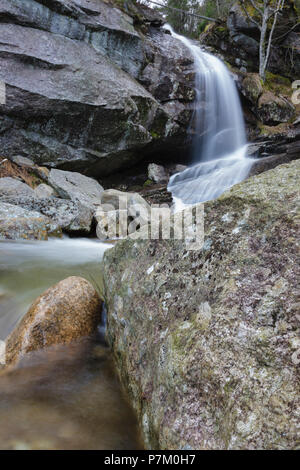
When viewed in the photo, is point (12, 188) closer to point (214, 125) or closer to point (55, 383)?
point (55, 383)

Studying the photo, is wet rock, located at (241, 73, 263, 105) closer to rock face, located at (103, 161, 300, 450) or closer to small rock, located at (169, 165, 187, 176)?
small rock, located at (169, 165, 187, 176)

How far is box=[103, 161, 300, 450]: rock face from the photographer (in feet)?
4.11

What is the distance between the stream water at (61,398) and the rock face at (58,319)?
10 cm

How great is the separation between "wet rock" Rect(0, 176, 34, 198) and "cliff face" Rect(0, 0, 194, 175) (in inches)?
98.8

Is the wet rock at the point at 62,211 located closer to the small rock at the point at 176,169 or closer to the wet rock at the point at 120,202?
the wet rock at the point at 120,202

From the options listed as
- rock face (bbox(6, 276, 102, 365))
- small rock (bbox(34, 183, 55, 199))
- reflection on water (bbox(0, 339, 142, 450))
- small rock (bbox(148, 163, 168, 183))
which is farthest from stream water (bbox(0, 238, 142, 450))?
small rock (bbox(148, 163, 168, 183))

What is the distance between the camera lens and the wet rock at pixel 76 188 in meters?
8.98

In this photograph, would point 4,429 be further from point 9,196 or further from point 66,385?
point 9,196

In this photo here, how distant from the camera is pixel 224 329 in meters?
1.47

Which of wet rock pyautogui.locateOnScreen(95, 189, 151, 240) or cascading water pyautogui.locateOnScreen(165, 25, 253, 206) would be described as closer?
wet rock pyautogui.locateOnScreen(95, 189, 151, 240)

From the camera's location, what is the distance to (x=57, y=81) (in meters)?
10.7

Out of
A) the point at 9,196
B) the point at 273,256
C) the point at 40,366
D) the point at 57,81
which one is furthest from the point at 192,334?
the point at 57,81

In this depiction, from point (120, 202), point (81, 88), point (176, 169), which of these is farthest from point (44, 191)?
point (176, 169)
